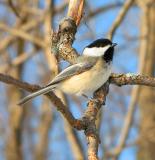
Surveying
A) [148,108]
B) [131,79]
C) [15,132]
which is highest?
[15,132]

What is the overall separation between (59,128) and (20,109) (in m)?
2.19

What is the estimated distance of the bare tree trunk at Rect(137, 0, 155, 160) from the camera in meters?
3.98

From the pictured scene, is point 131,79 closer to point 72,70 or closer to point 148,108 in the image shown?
point 72,70

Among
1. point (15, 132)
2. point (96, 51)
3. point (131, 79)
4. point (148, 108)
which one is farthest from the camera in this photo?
point (15, 132)

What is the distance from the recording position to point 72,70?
73.8 inches

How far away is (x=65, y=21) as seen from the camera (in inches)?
A: 82.2

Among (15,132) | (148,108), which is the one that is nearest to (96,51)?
(148,108)

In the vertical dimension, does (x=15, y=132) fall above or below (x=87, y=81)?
above

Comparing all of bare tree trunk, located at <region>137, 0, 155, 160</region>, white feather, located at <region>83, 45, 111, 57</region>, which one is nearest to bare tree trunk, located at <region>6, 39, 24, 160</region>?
bare tree trunk, located at <region>137, 0, 155, 160</region>

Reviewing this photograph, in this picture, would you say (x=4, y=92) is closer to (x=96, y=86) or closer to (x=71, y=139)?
(x=71, y=139)

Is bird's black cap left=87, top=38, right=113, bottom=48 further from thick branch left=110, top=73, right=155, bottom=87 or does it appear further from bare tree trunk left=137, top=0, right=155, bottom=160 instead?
bare tree trunk left=137, top=0, right=155, bottom=160

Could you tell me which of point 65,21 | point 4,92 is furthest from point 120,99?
point 65,21

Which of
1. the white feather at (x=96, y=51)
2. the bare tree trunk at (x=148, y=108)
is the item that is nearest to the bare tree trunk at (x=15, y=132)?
the bare tree trunk at (x=148, y=108)

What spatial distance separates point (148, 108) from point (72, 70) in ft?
8.89
